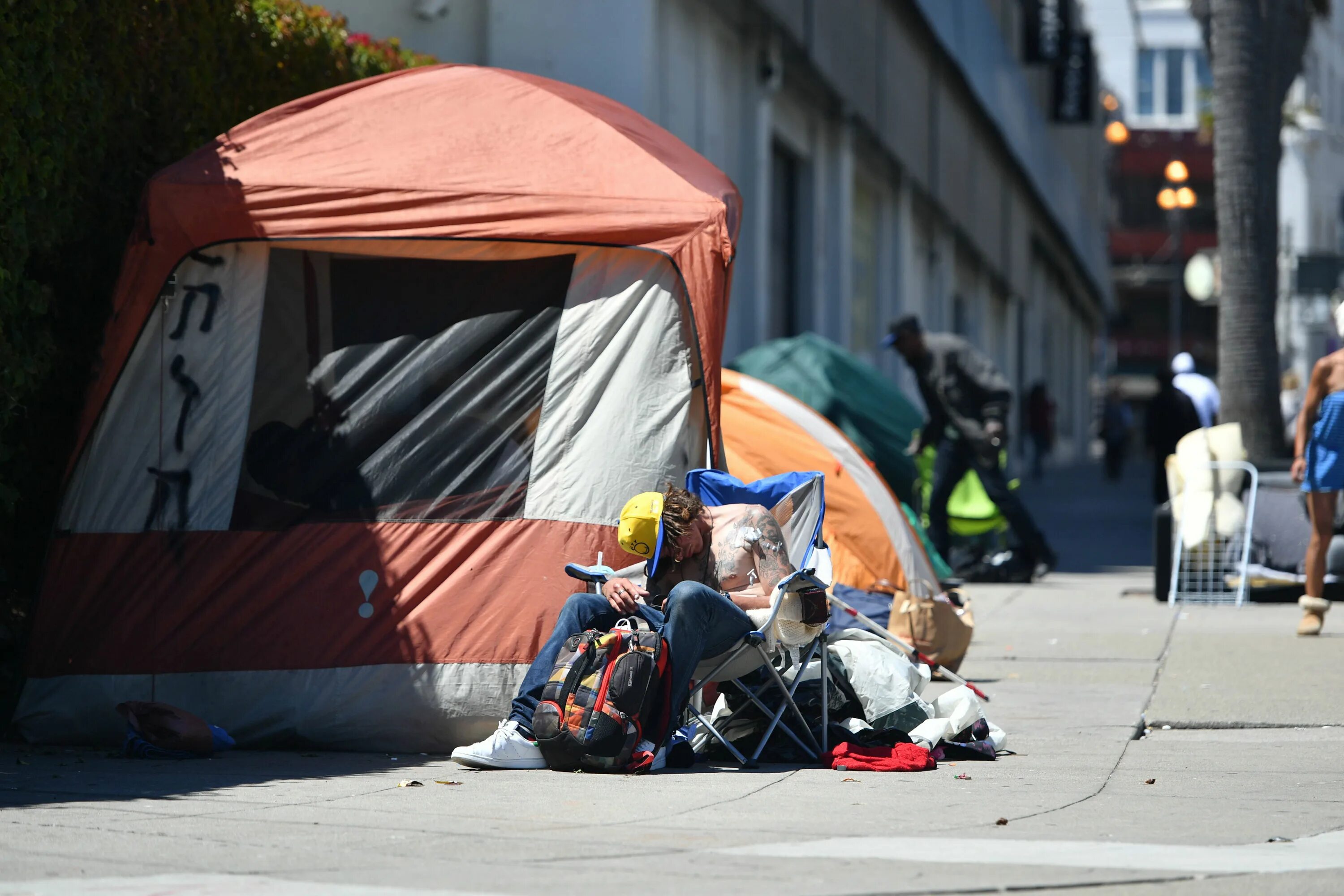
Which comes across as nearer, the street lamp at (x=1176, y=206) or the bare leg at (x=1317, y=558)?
the bare leg at (x=1317, y=558)

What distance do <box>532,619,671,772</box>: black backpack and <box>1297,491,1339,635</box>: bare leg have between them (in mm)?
4935

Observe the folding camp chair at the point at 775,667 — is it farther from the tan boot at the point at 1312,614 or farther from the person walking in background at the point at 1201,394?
the person walking in background at the point at 1201,394

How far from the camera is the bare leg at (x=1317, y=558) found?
32.1 ft

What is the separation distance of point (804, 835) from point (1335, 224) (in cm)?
6012

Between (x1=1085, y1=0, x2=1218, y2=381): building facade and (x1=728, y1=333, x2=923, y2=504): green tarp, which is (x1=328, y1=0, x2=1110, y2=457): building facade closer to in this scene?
(x1=728, y1=333, x2=923, y2=504): green tarp

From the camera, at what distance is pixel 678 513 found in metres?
6.61

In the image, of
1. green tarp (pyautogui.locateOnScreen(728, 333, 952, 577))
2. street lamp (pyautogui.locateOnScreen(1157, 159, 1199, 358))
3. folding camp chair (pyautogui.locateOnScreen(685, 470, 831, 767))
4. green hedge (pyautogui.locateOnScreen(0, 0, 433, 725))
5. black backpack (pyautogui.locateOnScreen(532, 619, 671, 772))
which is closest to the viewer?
black backpack (pyautogui.locateOnScreen(532, 619, 671, 772))

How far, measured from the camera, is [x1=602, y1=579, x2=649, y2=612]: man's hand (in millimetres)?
6508

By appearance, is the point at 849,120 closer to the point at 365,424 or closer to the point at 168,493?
the point at 365,424

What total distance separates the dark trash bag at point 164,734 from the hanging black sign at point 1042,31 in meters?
31.0

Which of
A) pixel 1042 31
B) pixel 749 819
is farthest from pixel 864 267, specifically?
pixel 749 819

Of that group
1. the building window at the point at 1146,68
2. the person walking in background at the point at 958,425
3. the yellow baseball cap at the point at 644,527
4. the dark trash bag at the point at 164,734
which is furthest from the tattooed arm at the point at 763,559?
the building window at the point at 1146,68

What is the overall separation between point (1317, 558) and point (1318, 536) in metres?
0.12

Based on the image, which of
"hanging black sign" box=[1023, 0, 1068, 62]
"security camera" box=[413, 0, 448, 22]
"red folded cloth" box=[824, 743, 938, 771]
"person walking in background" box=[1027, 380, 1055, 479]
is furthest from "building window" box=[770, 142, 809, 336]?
"hanging black sign" box=[1023, 0, 1068, 62]
